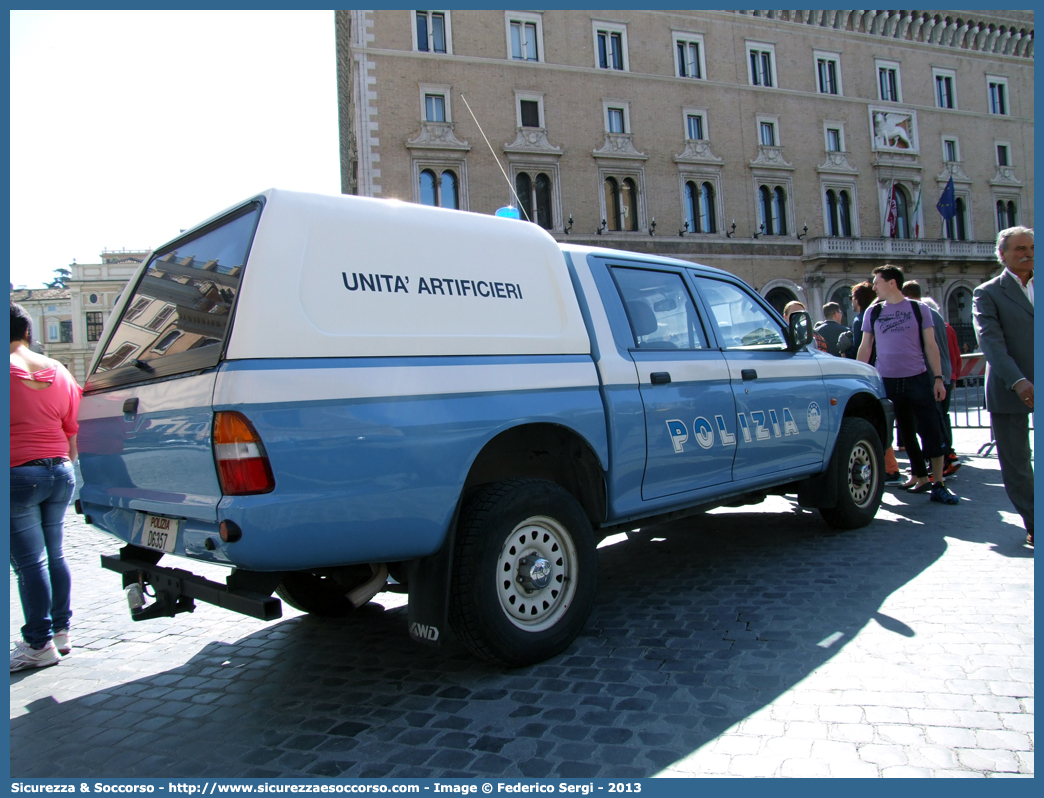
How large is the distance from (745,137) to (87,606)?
3269cm

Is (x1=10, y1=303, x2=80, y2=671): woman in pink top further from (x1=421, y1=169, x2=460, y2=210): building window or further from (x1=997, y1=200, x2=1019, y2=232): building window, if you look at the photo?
(x1=997, y1=200, x2=1019, y2=232): building window

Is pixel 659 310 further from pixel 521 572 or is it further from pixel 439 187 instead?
pixel 439 187

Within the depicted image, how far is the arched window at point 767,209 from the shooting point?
31875 millimetres

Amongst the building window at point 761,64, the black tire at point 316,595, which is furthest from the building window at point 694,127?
the black tire at point 316,595

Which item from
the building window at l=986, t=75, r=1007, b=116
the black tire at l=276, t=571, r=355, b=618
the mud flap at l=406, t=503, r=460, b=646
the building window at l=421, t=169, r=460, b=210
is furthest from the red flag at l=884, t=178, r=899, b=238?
the mud flap at l=406, t=503, r=460, b=646

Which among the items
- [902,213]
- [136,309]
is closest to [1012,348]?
[136,309]

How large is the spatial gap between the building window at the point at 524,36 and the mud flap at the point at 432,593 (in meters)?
29.2

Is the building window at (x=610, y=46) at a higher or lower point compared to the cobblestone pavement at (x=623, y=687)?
higher

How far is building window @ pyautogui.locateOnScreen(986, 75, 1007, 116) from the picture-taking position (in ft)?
121

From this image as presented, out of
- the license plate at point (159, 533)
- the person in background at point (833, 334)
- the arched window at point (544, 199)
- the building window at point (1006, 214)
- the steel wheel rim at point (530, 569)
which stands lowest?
the steel wheel rim at point (530, 569)

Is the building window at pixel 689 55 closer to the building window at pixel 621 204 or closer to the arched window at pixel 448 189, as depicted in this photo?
the building window at pixel 621 204

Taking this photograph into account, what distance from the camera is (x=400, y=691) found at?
3.00 m

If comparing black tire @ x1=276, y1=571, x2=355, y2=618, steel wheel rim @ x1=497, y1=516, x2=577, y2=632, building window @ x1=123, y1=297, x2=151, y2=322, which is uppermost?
building window @ x1=123, y1=297, x2=151, y2=322

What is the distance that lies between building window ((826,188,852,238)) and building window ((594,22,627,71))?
11.9 metres
